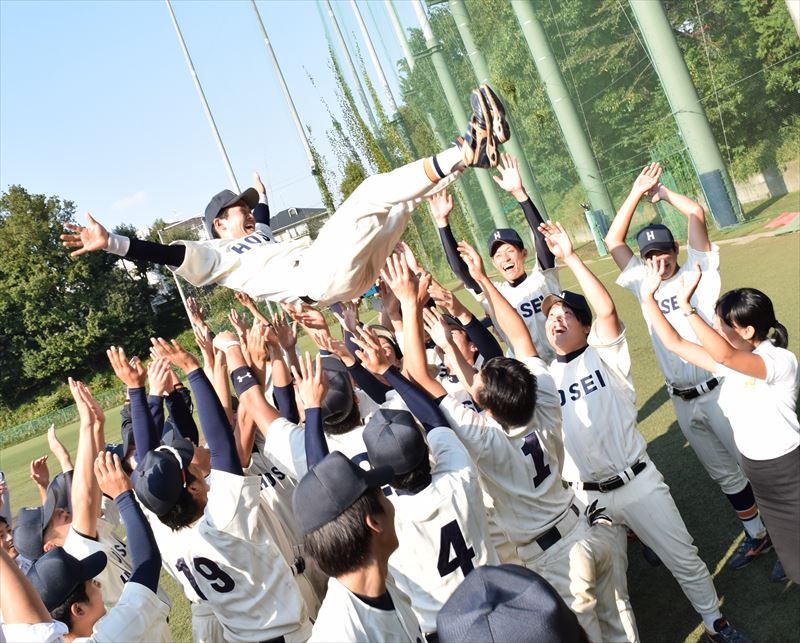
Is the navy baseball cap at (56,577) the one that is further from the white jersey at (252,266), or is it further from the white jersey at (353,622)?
the white jersey at (252,266)

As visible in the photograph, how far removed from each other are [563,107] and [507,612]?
18.5 metres

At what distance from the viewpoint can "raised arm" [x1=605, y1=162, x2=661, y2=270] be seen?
170 inches

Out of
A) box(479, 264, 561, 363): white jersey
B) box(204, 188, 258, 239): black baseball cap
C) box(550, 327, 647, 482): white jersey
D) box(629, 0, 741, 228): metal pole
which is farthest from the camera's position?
box(629, 0, 741, 228): metal pole

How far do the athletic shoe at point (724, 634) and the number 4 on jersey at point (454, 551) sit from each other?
1.48 m

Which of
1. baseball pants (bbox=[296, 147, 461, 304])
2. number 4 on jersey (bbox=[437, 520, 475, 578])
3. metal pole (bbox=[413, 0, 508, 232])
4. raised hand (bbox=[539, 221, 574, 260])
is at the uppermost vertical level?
metal pole (bbox=[413, 0, 508, 232])

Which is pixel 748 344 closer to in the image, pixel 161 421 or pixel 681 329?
pixel 681 329

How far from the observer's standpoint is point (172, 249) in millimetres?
4113

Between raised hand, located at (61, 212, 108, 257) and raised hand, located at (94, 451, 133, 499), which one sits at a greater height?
raised hand, located at (61, 212, 108, 257)

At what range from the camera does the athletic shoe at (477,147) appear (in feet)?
11.0

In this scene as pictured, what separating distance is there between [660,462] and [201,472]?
12.9 ft

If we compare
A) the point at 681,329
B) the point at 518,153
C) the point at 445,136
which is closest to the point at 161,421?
the point at 681,329

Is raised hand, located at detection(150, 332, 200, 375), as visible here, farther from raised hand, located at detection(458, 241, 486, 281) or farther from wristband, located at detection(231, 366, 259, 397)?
raised hand, located at detection(458, 241, 486, 281)

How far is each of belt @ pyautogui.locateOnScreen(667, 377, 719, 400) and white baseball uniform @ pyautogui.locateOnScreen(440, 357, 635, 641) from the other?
1.53m

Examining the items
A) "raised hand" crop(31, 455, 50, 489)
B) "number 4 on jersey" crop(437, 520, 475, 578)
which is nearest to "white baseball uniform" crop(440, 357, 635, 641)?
"number 4 on jersey" crop(437, 520, 475, 578)
